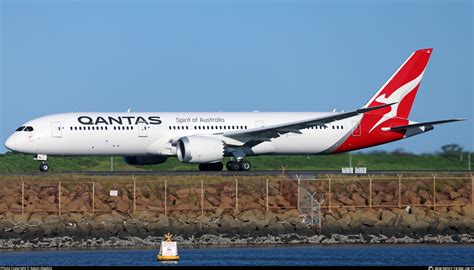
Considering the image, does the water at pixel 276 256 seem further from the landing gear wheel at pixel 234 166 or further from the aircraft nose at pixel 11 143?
the aircraft nose at pixel 11 143

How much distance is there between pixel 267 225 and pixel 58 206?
8476mm

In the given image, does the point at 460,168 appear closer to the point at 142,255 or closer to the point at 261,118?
the point at 261,118

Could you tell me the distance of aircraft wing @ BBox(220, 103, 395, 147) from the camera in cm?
6512

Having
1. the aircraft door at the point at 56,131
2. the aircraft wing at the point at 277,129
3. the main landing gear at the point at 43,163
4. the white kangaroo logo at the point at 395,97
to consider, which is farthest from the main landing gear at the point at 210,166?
the white kangaroo logo at the point at 395,97

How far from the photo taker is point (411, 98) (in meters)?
71.6

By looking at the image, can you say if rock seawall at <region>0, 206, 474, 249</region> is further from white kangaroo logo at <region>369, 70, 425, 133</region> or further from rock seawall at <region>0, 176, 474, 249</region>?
white kangaroo logo at <region>369, 70, 425, 133</region>

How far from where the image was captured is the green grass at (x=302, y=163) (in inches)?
3022


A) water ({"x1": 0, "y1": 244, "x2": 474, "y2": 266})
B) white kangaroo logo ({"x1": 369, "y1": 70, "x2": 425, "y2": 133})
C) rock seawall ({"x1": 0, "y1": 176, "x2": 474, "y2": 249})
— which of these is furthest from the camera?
white kangaroo logo ({"x1": 369, "y1": 70, "x2": 425, "y2": 133})

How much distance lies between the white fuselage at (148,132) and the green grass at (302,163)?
8.34m

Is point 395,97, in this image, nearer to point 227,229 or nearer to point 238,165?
point 238,165

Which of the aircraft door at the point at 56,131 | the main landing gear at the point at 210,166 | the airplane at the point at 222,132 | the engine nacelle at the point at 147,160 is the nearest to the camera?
the aircraft door at the point at 56,131

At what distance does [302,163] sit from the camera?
80000mm

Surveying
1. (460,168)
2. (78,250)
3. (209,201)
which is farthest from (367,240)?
(460,168)

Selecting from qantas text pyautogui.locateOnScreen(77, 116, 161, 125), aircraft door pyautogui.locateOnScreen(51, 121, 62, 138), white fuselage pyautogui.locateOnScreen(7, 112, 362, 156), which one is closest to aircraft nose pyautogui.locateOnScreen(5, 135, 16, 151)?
white fuselage pyautogui.locateOnScreen(7, 112, 362, 156)
